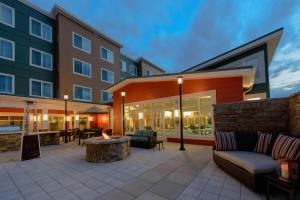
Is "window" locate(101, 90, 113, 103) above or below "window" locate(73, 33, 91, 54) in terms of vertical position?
below

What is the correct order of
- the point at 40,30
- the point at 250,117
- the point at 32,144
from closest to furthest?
the point at 250,117, the point at 32,144, the point at 40,30

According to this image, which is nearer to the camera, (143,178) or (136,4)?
(143,178)

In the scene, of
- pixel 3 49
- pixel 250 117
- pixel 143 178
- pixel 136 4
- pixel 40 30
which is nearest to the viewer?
pixel 143 178

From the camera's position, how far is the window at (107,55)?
21797 millimetres

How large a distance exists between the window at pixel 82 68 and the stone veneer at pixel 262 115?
1603 cm

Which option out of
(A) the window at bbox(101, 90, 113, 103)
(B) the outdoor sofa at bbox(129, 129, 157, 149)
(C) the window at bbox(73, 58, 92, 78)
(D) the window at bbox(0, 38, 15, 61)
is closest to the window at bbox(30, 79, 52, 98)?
(D) the window at bbox(0, 38, 15, 61)

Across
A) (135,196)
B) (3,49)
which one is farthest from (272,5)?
(3,49)

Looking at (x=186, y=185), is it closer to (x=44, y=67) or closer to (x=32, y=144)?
(x=32, y=144)

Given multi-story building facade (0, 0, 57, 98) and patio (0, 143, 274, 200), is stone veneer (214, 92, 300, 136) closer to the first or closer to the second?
patio (0, 143, 274, 200)

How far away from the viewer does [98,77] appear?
20906 millimetres

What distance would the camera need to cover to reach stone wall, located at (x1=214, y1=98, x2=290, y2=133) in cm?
590

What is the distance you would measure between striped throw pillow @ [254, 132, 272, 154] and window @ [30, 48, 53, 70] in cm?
1815

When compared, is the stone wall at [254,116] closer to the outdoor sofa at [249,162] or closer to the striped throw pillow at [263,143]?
the outdoor sofa at [249,162]

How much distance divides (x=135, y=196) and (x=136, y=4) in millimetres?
24962
